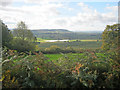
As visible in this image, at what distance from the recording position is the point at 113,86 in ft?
7.45

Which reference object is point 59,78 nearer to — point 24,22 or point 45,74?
point 45,74

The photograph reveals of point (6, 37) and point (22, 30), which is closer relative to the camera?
point (6, 37)

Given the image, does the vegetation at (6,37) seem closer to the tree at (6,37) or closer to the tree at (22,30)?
the tree at (6,37)

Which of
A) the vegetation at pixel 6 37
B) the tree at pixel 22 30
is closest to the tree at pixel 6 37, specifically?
the vegetation at pixel 6 37

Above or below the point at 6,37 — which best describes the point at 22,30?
above

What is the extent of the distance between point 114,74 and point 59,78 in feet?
3.57

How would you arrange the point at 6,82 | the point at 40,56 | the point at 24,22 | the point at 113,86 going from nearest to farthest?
the point at 6,82
the point at 113,86
the point at 40,56
the point at 24,22

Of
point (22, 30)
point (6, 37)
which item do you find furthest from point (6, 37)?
point (22, 30)

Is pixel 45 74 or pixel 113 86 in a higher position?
pixel 45 74

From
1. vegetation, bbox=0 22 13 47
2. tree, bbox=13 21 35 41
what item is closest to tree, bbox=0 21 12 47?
vegetation, bbox=0 22 13 47

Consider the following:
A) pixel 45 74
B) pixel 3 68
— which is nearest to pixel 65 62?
pixel 45 74

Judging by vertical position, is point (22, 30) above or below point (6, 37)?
above

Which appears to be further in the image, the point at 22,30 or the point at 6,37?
the point at 22,30

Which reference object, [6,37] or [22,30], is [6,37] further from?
[22,30]
